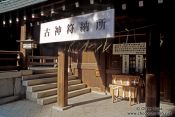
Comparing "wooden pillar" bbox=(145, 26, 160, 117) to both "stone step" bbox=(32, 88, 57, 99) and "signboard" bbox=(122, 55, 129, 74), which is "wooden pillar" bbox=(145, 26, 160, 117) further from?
"stone step" bbox=(32, 88, 57, 99)

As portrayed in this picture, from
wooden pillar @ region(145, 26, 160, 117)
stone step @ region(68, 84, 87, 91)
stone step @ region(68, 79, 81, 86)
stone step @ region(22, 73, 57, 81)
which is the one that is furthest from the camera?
stone step @ region(68, 79, 81, 86)

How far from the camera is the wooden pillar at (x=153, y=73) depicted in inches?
248

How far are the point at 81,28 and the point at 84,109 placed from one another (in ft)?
12.3

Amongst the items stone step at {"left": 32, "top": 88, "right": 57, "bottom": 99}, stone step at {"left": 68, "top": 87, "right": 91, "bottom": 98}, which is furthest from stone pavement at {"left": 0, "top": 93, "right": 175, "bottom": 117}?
stone step at {"left": 68, "top": 87, "right": 91, "bottom": 98}

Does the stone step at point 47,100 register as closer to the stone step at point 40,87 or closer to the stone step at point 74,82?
the stone step at point 40,87

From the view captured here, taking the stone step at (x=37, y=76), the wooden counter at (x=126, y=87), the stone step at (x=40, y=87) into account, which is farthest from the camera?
the stone step at (x=37, y=76)

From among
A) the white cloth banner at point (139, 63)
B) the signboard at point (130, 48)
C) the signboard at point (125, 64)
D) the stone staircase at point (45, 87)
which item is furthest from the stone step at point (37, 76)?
the white cloth banner at point (139, 63)

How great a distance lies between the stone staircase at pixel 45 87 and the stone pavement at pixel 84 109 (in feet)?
1.22

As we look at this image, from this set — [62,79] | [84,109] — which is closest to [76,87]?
[84,109]

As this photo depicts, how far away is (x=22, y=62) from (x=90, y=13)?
20.4 ft

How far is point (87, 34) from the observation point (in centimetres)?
700

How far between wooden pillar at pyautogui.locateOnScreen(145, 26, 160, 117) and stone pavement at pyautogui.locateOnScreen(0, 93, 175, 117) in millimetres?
2473

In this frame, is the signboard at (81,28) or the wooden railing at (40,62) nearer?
the signboard at (81,28)

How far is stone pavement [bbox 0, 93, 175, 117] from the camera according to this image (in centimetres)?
892
